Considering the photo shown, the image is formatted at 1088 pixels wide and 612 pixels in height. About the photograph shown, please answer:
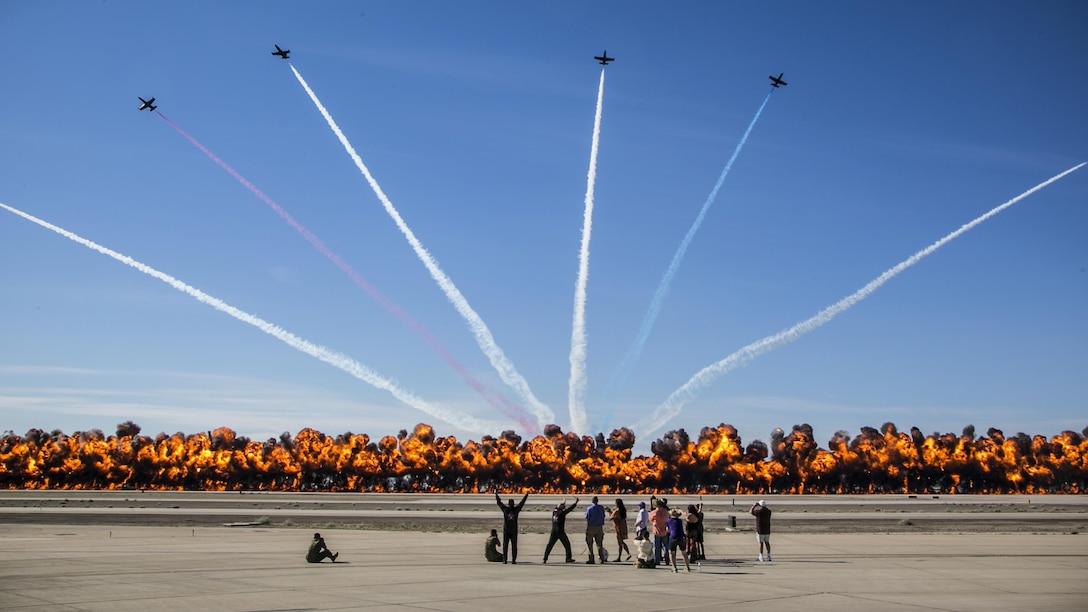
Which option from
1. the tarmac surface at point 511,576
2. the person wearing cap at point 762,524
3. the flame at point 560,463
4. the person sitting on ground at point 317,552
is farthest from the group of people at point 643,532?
the flame at point 560,463

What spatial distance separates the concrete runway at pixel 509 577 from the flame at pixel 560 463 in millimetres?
93175

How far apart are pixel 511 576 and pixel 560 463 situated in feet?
359

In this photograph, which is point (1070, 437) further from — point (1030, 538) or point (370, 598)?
point (370, 598)

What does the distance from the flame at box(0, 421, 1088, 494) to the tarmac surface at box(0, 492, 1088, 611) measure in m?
92.6

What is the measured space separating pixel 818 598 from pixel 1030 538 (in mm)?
24514

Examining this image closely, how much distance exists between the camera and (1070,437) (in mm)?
130375

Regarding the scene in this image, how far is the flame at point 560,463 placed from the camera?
405 ft

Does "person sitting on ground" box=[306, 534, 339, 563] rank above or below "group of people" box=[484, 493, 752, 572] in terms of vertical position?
below

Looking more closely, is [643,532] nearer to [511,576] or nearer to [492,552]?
[492,552]

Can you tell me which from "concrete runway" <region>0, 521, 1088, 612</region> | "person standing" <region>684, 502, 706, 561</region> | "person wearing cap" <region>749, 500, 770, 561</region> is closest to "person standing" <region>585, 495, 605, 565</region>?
"concrete runway" <region>0, 521, 1088, 612</region>

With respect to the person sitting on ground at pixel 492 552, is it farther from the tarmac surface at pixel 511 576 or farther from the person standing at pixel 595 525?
the person standing at pixel 595 525

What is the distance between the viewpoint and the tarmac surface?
16.6m

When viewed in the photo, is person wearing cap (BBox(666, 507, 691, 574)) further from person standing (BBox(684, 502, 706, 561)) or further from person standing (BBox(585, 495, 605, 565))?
person standing (BBox(585, 495, 605, 565))

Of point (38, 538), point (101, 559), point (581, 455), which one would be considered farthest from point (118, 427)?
point (101, 559)
